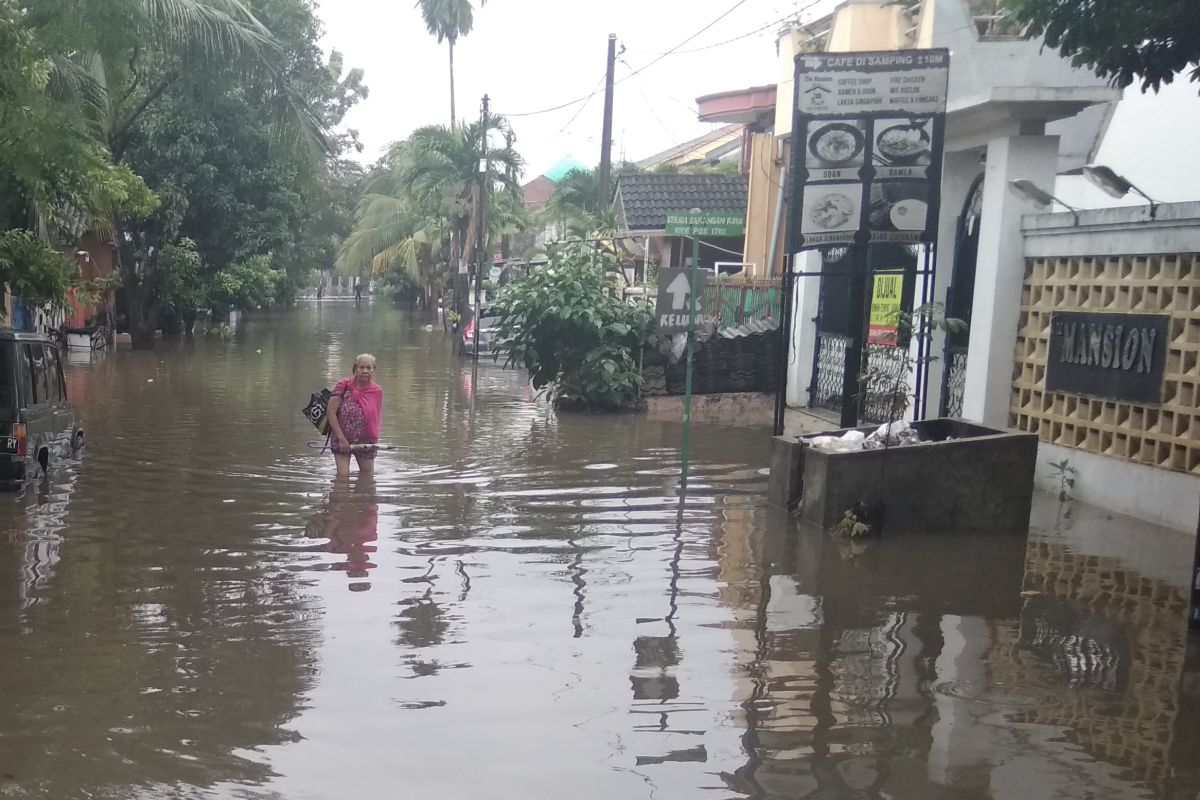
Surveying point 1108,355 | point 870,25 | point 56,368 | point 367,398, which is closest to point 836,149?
point 1108,355

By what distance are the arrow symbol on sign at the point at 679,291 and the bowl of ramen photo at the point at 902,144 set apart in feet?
7.44

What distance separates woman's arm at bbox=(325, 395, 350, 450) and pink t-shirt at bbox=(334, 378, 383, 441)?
0.07 m

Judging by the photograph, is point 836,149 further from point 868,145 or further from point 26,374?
point 26,374

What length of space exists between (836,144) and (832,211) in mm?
594

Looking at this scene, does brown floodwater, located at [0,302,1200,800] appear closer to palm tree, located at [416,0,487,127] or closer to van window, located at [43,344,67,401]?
van window, located at [43,344,67,401]

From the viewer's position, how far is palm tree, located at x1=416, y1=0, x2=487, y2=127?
6106cm

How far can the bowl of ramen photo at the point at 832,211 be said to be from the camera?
11344 mm

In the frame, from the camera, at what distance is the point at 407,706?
5.78 meters

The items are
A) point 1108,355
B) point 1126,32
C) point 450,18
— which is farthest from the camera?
point 450,18

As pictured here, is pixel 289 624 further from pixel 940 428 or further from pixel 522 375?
pixel 522 375

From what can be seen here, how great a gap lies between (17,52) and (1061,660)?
9.18 m

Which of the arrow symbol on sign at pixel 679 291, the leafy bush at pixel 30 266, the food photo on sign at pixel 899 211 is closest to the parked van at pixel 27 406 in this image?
the leafy bush at pixel 30 266

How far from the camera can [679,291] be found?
12344mm

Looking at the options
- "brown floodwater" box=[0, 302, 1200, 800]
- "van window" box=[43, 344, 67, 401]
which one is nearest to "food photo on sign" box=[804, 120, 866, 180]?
"brown floodwater" box=[0, 302, 1200, 800]
